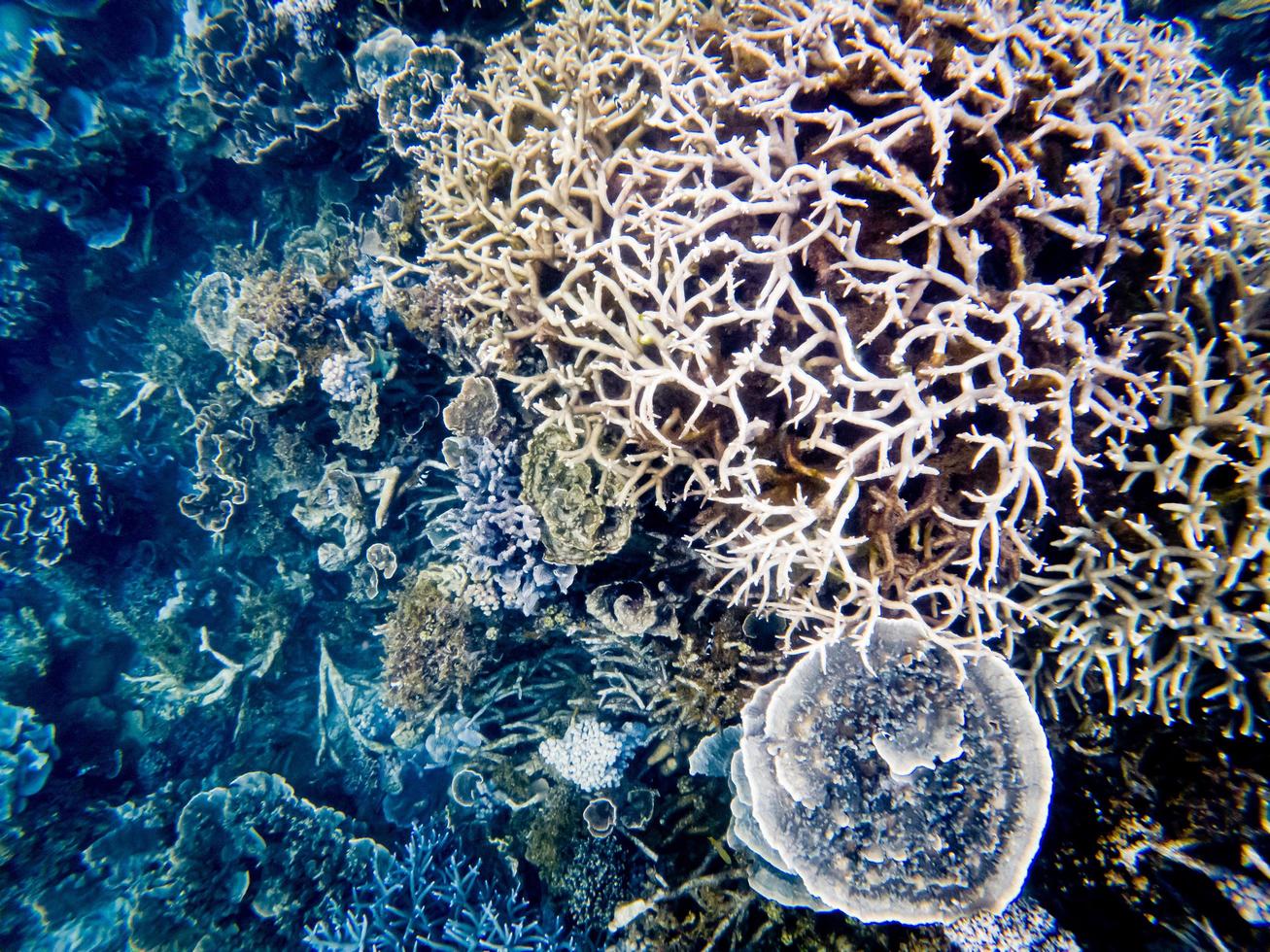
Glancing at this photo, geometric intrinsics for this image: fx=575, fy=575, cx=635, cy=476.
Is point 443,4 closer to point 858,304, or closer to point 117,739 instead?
point 858,304

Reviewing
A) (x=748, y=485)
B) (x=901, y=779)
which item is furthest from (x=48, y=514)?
(x=901, y=779)

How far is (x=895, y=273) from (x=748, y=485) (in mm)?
957

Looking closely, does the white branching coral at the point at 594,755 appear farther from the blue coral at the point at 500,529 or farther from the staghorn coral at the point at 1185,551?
the staghorn coral at the point at 1185,551

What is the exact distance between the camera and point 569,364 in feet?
9.10

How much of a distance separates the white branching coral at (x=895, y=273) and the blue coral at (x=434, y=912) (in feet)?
9.53

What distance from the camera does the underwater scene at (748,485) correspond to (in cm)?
215

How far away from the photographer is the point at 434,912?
159 inches

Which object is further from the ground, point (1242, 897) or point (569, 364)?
point (569, 364)

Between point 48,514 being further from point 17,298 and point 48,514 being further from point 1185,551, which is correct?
point 1185,551

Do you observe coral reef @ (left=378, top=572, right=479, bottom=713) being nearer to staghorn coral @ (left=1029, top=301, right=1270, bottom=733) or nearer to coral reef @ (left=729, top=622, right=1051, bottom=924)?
coral reef @ (left=729, top=622, right=1051, bottom=924)

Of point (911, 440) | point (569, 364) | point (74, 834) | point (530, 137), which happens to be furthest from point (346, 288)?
point (74, 834)

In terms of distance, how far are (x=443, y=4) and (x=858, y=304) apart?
4166 millimetres

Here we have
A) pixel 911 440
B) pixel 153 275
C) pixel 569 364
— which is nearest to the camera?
pixel 911 440

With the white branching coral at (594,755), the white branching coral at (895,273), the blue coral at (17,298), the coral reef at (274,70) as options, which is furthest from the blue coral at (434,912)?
Answer: the blue coral at (17,298)
